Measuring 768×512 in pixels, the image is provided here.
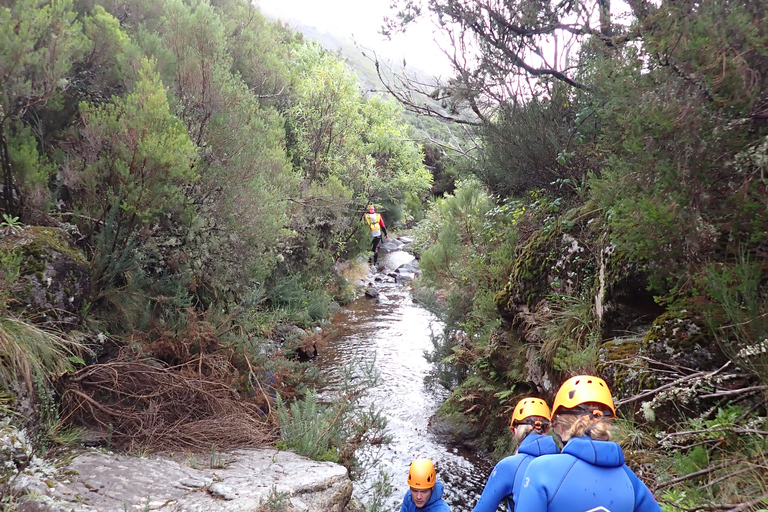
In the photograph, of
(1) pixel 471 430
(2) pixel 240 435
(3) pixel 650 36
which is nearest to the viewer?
(3) pixel 650 36

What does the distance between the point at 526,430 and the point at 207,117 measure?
684 centimetres

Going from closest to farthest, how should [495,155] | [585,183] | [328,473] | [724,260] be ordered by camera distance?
[724,260], [328,473], [585,183], [495,155]

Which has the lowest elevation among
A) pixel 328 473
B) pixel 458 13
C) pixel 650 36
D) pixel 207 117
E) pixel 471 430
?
pixel 471 430

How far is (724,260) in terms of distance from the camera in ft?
10.8

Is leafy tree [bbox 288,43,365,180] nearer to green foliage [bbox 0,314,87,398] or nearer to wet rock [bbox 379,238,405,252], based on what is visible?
wet rock [bbox 379,238,405,252]

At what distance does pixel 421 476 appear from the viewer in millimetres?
4016

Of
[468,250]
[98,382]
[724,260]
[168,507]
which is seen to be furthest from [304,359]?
[724,260]

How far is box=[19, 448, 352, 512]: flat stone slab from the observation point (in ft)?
10.9

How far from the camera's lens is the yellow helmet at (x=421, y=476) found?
401 cm

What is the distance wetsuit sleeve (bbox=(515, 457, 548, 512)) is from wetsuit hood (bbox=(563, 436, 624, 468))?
0.21m

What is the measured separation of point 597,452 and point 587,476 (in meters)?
0.12

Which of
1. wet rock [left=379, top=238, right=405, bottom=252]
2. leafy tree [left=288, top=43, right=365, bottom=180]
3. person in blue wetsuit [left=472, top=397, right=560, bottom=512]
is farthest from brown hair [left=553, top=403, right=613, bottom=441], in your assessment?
wet rock [left=379, top=238, right=405, bottom=252]

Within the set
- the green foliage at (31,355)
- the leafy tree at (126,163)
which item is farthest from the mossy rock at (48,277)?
the leafy tree at (126,163)

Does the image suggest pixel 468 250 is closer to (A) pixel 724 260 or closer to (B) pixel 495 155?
(B) pixel 495 155
